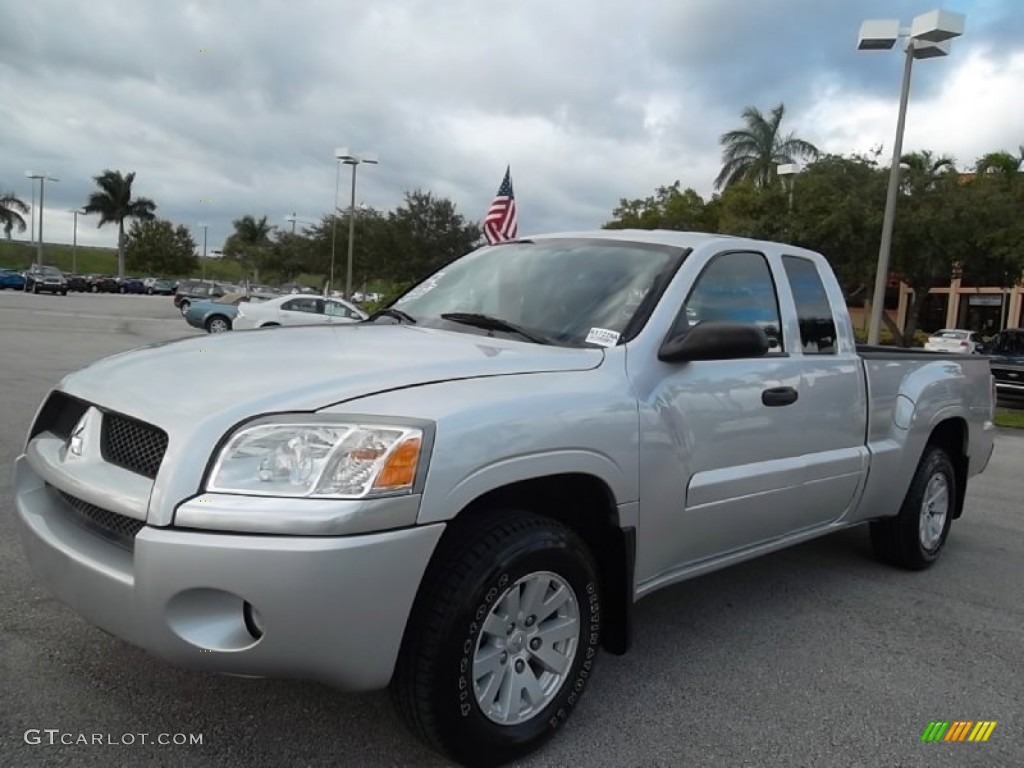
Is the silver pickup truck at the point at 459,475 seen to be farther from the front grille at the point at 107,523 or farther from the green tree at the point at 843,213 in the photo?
the green tree at the point at 843,213

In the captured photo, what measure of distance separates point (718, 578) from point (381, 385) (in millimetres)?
2850

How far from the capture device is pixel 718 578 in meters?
4.65

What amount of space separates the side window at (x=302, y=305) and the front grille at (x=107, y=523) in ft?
64.4

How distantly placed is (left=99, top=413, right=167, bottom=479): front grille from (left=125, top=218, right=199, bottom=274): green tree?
8646cm

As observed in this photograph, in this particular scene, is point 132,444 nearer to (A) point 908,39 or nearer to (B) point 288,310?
(A) point 908,39

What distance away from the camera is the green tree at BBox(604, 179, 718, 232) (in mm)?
36750

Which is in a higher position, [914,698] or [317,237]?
[317,237]

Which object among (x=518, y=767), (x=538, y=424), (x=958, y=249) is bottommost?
(x=518, y=767)

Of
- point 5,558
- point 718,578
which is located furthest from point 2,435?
point 718,578

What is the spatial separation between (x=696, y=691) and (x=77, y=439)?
239 cm

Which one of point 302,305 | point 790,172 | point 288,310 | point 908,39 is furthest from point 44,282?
point 908,39

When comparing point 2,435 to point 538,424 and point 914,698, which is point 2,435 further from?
point 914,698

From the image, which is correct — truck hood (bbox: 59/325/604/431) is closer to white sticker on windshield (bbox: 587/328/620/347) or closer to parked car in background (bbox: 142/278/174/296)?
white sticker on windshield (bbox: 587/328/620/347)

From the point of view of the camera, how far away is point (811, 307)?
4145 mm
